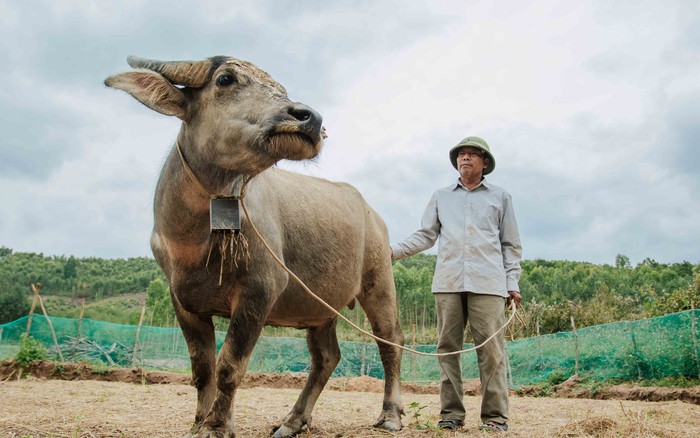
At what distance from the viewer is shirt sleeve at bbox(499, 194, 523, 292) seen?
5.10 metres

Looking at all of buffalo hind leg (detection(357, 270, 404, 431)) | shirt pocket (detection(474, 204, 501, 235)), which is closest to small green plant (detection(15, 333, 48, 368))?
buffalo hind leg (detection(357, 270, 404, 431))

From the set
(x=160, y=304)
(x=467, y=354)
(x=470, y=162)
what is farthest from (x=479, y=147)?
(x=160, y=304)

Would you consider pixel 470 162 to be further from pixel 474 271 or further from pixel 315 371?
pixel 315 371

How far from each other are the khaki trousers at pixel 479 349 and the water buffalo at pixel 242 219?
106 cm

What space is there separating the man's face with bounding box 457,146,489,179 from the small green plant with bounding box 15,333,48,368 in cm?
1370

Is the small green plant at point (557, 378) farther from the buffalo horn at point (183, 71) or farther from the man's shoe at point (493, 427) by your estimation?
the buffalo horn at point (183, 71)

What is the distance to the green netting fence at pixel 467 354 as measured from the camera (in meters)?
13.3

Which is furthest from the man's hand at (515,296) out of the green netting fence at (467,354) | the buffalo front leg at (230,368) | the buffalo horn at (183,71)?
the green netting fence at (467,354)

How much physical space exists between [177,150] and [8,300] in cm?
5260

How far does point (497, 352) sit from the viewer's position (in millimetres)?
4848

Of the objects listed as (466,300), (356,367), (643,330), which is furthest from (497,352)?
(356,367)

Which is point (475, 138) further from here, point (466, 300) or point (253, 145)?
point (253, 145)

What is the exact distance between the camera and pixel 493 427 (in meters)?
4.68

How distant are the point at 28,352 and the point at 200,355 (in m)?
13.0
